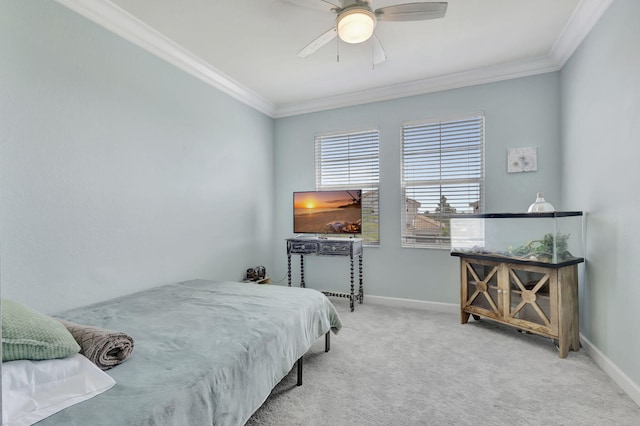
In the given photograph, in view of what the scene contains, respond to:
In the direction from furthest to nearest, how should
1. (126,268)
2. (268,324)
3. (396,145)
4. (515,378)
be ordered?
(396,145)
(126,268)
(515,378)
(268,324)

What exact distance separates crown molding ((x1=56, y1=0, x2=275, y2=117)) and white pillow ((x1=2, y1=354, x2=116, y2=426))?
242 centimetres

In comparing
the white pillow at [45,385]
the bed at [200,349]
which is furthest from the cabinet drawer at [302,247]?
the white pillow at [45,385]

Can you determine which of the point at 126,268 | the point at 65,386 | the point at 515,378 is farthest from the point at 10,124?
the point at 515,378

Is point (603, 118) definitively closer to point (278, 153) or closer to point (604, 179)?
point (604, 179)

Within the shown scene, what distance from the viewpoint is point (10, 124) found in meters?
2.04

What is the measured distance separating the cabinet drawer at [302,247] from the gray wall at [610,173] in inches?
104

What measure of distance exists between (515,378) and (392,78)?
3.10 meters

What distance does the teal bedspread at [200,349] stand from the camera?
1260 mm

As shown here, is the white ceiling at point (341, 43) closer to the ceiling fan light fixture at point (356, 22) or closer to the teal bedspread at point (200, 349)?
the ceiling fan light fixture at point (356, 22)

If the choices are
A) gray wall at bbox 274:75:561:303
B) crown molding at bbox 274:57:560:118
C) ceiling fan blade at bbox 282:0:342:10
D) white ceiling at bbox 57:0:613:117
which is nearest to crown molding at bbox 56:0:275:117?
white ceiling at bbox 57:0:613:117

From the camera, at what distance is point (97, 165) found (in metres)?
2.51

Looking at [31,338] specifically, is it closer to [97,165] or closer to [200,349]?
[200,349]

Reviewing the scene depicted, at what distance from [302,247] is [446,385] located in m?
2.28

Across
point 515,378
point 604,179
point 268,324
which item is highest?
point 604,179
